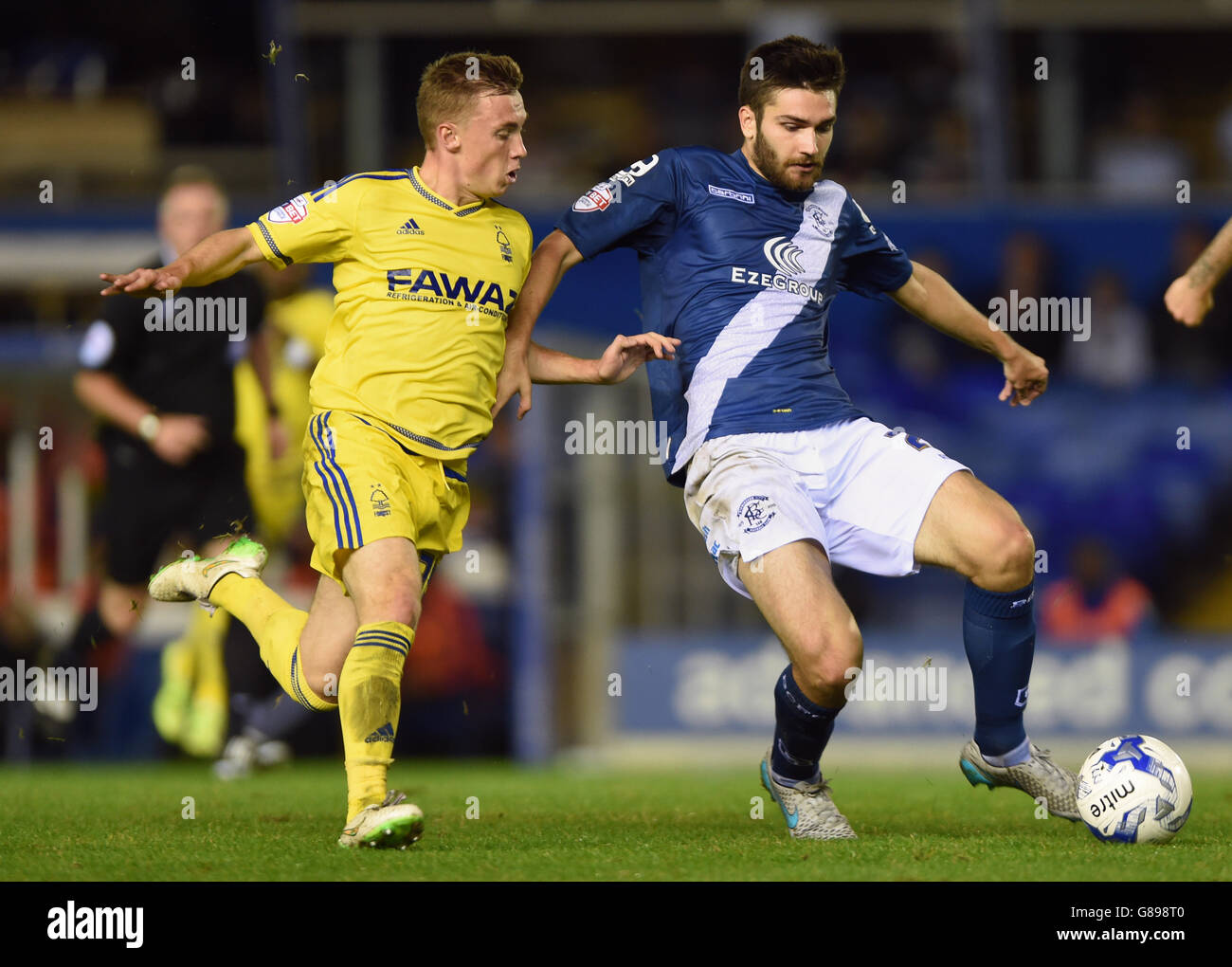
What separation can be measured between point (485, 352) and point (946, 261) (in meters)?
8.36

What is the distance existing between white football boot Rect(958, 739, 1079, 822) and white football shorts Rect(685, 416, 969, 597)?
707 mm

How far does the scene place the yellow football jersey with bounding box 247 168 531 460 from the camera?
18.3ft

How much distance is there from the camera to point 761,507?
550 cm

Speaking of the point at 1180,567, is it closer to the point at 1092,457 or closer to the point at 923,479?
the point at 1092,457

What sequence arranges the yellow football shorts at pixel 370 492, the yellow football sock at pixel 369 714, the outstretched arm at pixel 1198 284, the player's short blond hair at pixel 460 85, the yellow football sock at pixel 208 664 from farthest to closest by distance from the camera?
the yellow football sock at pixel 208 664 < the outstretched arm at pixel 1198 284 < the player's short blond hair at pixel 460 85 < the yellow football shorts at pixel 370 492 < the yellow football sock at pixel 369 714

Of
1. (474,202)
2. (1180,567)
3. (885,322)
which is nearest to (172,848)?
(474,202)

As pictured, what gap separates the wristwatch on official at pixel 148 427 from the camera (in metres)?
7.99

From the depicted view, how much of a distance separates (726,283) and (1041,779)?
1.91m

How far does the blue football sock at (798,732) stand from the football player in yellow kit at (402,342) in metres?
1.14

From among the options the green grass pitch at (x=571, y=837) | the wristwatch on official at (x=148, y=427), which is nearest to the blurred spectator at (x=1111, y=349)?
the green grass pitch at (x=571, y=837)

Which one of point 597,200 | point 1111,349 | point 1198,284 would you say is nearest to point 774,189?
point 597,200

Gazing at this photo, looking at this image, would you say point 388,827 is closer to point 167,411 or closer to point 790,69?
point 790,69

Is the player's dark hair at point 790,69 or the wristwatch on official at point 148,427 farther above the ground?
the player's dark hair at point 790,69

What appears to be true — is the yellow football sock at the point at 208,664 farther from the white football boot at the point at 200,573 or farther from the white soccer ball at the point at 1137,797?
the white soccer ball at the point at 1137,797
